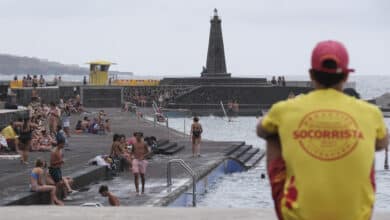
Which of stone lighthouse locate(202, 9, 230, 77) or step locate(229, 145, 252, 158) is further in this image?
stone lighthouse locate(202, 9, 230, 77)

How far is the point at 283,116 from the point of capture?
148 inches

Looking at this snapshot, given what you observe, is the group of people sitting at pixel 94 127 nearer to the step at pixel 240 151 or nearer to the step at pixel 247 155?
the step at pixel 240 151

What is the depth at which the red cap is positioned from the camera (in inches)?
147

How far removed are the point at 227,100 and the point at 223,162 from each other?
4269 cm

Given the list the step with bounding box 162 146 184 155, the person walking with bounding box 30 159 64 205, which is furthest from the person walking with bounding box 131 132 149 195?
the step with bounding box 162 146 184 155

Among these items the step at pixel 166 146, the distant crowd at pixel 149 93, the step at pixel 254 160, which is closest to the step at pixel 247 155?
the step at pixel 254 160

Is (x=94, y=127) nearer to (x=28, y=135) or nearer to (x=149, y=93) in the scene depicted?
(x=28, y=135)

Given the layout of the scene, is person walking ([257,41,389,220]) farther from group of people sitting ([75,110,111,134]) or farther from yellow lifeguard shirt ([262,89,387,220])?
group of people sitting ([75,110,111,134])

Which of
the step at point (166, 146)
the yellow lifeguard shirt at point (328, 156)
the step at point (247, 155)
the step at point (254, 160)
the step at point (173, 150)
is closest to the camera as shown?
the yellow lifeguard shirt at point (328, 156)

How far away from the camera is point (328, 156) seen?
3635mm

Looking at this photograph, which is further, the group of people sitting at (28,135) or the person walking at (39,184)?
the group of people sitting at (28,135)

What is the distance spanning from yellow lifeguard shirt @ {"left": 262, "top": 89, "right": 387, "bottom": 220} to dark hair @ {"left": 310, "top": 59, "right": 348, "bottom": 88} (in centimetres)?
6

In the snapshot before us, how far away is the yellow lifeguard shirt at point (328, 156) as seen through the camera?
362 centimetres

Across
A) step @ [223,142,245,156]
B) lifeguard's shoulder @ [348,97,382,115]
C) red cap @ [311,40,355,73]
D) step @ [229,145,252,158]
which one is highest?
red cap @ [311,40,355,73]
